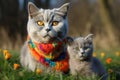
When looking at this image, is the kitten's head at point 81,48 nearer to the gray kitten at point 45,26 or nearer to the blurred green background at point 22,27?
the gray kitten at point 45,26

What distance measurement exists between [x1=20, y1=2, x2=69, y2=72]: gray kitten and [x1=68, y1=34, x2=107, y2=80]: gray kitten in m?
0.32

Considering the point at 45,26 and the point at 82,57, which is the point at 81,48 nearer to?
the point at 82,57

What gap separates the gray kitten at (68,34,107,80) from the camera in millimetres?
5066

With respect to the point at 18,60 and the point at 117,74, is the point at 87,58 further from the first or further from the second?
the point at 18,60

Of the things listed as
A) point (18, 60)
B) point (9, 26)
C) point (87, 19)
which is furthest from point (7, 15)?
point (18, 60)

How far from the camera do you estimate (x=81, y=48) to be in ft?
16.7

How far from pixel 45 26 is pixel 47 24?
0.14 feet

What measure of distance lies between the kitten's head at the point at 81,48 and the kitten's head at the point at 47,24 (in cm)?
32

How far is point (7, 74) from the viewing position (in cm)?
485

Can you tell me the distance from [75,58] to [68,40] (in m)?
0.27

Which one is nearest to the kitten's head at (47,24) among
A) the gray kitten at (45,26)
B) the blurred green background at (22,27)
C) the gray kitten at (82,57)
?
the gray kitten at (45,26)

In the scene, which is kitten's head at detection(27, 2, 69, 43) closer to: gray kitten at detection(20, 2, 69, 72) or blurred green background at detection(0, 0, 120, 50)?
gray kitten at detection(20, 2, 69, 72)

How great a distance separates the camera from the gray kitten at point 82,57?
5.07 m

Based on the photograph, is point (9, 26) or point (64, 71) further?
point (9, 26)
